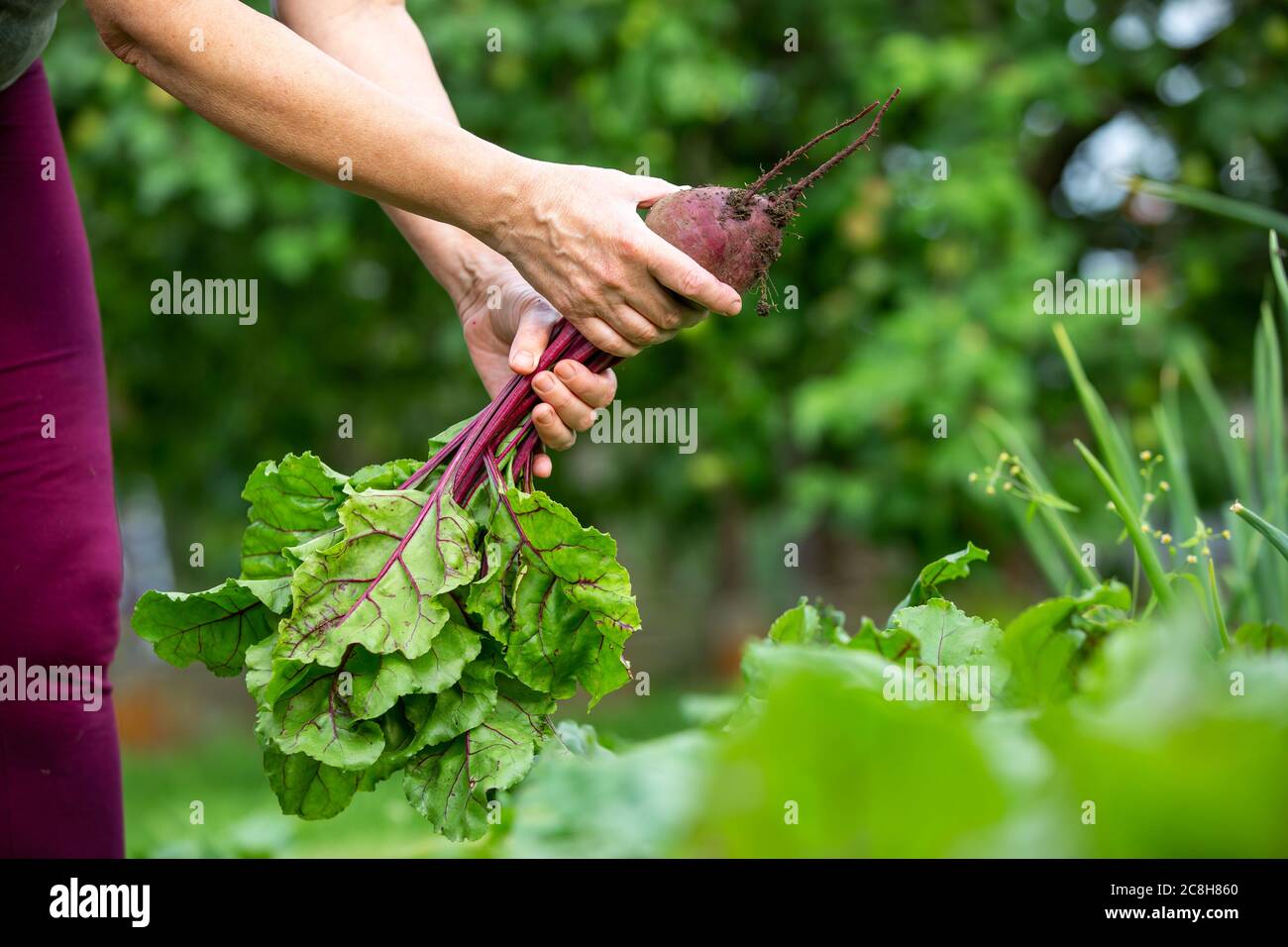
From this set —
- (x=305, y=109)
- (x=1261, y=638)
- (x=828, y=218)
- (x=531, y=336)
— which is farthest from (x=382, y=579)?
(x=828, y=218)

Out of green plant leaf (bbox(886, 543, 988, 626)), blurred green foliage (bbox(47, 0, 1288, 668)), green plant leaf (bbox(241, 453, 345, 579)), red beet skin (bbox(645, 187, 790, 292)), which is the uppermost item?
blurred green foliage (bbox(47, 0, 1288, 668))

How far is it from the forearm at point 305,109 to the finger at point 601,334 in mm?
168

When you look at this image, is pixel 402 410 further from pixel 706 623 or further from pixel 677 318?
pixel 677 318

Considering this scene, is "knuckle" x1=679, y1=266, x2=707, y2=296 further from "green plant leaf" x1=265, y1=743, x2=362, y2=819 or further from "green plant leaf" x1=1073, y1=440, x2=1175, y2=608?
"green plant leaf" x1=265, y1=743, x2=362, y2=819

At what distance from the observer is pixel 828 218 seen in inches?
179

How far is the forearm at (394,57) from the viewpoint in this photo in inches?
66.7

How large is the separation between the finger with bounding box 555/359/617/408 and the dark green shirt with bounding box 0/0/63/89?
0.73 m

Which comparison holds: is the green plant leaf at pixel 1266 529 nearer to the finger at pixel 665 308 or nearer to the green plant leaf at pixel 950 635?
the green plant leaf at pixel 950 635

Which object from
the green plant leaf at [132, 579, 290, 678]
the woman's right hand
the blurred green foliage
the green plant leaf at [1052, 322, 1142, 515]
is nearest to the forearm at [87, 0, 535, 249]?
the woman's right hand

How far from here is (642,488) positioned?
576cm

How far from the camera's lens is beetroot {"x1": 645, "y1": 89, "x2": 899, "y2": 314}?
1474 millimetres

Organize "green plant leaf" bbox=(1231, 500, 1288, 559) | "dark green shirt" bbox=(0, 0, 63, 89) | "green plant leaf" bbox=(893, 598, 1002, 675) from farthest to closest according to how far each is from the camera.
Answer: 1. "dark green shirt" bbox=(0, 0, 63, 89)
2. "green plant leaf" bbox=(893, 598, 1002, 675)
3. "green plant leaf" bbox=(1231, 500, 1288, 559)

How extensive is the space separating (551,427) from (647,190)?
315 mm

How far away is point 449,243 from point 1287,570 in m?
1.23
